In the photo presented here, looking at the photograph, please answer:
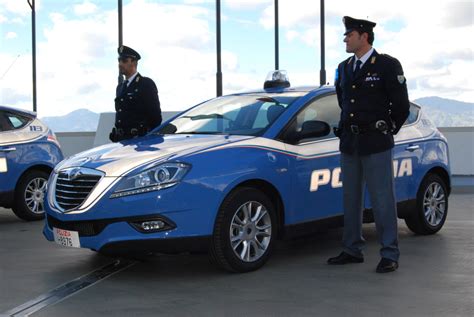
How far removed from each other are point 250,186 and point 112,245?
1.11 metres

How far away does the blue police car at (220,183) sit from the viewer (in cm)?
500

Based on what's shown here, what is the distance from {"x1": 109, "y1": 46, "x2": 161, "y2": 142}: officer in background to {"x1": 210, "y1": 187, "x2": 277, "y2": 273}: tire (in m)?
2.26

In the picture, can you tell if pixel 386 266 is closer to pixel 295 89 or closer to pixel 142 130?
pixel 295 89

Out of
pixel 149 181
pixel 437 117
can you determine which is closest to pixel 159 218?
pixel 149 181

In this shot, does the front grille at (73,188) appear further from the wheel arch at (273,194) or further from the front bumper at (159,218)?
the wheel arch at (273,194)

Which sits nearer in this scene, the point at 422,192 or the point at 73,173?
the point at 73,173

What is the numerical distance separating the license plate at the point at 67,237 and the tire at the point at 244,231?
0.98 metres

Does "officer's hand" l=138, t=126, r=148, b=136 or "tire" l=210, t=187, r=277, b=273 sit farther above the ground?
"officer's hand" l=138, t=126, r=148, b=136

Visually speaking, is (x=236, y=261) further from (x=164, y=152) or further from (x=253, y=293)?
(x=164, y=152)

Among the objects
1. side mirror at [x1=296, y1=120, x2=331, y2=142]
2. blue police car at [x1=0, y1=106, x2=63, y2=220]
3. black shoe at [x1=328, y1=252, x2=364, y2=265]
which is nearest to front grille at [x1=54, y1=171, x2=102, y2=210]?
side mirror at [x1=296, y1=120, x2=331, y2=142]

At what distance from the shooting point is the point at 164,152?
524 cm

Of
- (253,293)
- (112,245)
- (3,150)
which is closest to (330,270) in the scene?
(253,293)

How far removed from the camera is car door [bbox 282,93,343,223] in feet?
18.7

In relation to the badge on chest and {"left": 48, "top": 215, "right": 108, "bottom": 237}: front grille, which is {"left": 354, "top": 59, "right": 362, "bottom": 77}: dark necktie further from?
{"left": 48, "top": 215, "right": 108, "bottom": 237}: front grille
